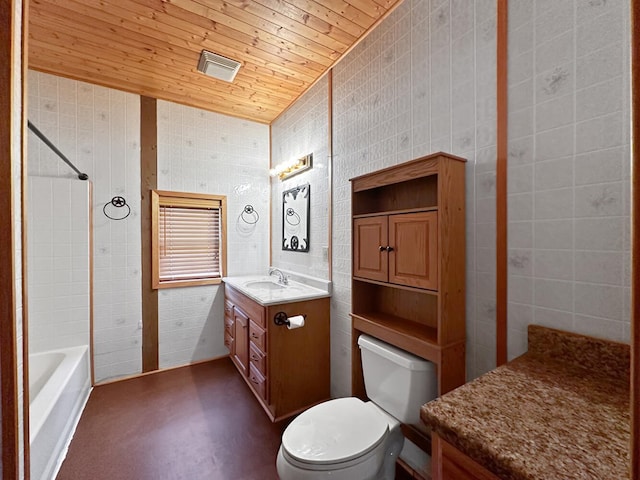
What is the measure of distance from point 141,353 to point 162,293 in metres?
0.58

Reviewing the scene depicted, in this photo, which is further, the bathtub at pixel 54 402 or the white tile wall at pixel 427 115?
the bathtub at pixel 54 402

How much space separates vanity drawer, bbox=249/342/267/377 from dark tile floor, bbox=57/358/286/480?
351 mm

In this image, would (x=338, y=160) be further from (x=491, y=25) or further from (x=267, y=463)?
(x=267, y=463)

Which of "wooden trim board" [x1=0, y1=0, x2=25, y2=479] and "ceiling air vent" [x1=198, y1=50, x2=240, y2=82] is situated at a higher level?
"ceiling air vent" [x1=198, y1=50, x2=240, y2=82]

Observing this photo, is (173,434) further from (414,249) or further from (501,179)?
(501,179)

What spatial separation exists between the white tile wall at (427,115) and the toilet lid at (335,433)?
0.55 metres

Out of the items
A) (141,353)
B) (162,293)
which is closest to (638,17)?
(162,293)

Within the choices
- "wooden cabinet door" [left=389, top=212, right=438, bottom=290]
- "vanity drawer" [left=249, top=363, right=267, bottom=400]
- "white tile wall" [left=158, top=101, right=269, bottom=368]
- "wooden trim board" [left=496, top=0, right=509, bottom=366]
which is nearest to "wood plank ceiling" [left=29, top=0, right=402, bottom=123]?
"white tile wall" [left=158, top=101, right=269, bottom=368]

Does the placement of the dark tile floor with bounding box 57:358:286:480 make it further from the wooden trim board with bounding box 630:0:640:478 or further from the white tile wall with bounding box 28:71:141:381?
the wooden trim board with bounding box 630:0:640:478

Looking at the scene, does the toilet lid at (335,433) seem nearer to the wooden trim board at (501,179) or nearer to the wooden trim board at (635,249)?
the wooden trim board at (501,179)

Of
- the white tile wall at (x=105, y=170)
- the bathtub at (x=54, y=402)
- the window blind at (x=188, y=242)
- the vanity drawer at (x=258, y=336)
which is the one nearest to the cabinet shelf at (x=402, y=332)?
the vanity drawer at (x=258, y=336)

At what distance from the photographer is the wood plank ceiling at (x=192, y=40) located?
5.61 feet

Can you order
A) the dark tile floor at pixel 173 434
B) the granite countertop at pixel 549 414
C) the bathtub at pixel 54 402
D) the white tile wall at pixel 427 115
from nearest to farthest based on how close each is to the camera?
the granite countertop at pixel 549 414 → the white tile wall at pixel 427 115 → the bathtub at pixel 54 402 → the dark tile floor at pixel 173 434

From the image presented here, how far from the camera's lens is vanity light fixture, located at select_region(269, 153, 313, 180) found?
8.34 ft
